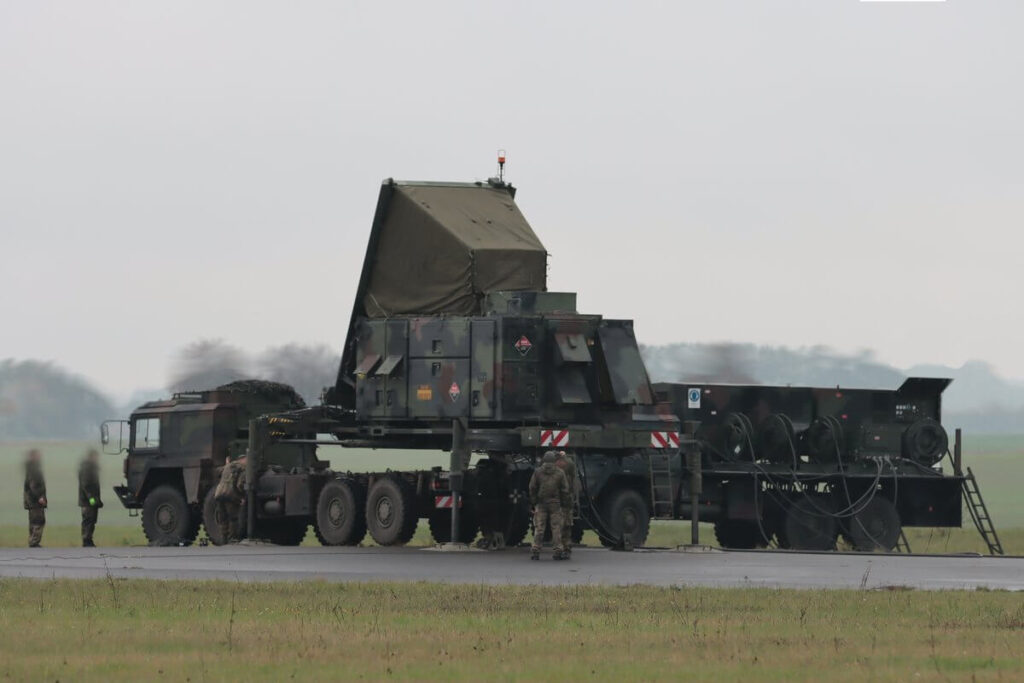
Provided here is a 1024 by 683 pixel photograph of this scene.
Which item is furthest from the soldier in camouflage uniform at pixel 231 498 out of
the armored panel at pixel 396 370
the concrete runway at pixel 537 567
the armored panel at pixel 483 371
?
the armored panel at pixel 483 371

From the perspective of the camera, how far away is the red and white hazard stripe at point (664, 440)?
99.4 feet

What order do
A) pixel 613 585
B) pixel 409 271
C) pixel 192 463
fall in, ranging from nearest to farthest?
pixel 613 585 → pixel 409 271 → pixel 192 463

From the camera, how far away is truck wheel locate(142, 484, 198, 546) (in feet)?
119

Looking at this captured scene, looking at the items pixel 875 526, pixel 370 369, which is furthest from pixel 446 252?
pixel 875 526

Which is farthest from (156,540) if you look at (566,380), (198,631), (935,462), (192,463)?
(198,631)

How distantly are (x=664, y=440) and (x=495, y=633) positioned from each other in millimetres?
14014

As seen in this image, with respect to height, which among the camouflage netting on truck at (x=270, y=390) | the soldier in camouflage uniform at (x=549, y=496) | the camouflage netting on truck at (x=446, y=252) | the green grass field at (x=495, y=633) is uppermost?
the camouflage netting on truck at (x=446, y=252)

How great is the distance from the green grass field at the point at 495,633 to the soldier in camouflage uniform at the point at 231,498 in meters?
11.8

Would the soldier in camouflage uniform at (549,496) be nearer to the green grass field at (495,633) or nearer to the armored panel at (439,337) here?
the armored panel at (439,337)

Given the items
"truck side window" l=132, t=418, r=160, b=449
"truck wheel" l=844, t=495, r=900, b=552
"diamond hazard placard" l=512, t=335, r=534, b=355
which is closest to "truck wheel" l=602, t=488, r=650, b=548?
"diamond hazard placard" l=512, t=335, r=534, b=355

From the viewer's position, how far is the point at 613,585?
2189cm

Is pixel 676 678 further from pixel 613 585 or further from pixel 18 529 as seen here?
pixel 18 529

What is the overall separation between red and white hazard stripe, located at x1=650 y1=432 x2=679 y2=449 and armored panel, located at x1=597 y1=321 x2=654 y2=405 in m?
0.60

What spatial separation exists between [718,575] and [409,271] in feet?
33.2
